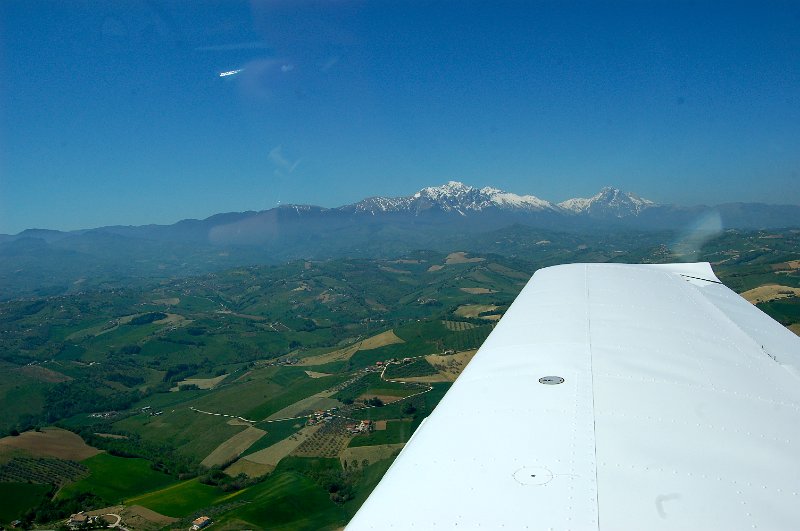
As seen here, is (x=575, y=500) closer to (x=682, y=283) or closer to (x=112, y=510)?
(x=682, y=283)

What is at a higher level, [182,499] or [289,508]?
[289,508]

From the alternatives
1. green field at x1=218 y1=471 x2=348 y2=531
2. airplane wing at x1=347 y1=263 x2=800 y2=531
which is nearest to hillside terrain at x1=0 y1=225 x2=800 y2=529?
green field at x1=218 y1=471 x2=348 y2=531

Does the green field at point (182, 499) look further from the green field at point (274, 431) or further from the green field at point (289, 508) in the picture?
the green field at point (274, 431)

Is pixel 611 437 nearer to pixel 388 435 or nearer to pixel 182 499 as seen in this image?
pixel 182 499

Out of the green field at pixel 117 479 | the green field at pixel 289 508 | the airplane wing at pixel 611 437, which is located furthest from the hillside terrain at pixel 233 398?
the airplane wing at pixel 611 437

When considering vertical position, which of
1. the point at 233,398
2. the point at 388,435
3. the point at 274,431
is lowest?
the point at 233,398

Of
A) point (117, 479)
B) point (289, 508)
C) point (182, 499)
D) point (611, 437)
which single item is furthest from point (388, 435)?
point (611, 437)

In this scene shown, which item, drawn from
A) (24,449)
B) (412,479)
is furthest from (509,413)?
(24,449)
